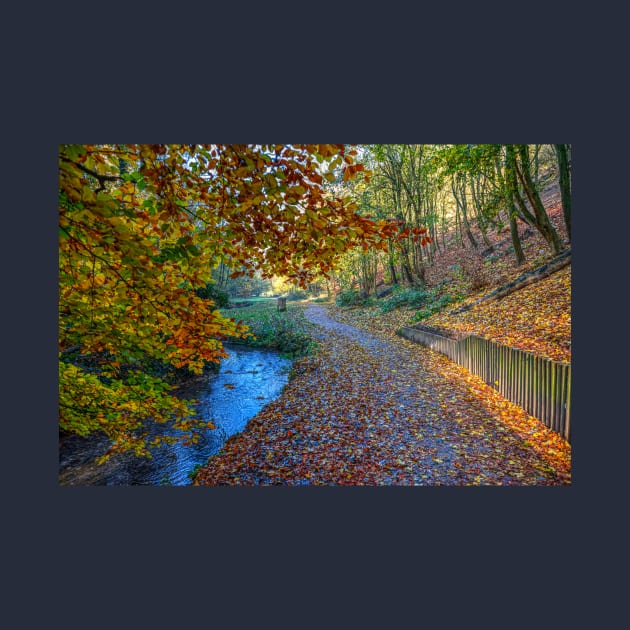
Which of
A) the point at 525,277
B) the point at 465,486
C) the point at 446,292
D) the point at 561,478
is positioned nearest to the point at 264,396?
the point at 465,486

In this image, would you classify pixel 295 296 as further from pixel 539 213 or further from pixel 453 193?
pixel 539 213

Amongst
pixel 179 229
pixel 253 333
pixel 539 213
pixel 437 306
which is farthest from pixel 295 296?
pixel 179 229

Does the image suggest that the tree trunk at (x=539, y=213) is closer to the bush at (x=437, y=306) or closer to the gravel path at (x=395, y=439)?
the bush at (x=437, y=306)

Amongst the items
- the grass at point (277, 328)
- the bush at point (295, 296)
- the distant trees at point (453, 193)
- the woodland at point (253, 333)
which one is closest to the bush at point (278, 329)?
the grass at point (277, 328)

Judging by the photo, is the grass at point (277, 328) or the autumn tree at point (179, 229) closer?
the autumn tree at point (179, 229)

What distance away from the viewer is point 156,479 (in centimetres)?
361

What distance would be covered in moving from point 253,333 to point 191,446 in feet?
7.32

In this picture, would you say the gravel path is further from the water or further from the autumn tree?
the autumn tree

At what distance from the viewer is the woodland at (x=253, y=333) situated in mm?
1624

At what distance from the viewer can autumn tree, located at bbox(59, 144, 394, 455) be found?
1531 millimetres

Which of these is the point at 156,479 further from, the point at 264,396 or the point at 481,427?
the point at 481,427

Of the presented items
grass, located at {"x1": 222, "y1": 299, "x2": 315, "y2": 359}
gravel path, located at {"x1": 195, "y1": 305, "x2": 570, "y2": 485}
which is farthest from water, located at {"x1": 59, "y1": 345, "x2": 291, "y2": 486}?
grass, located at {"x1": 222, "y1": 299, "x2": 315, "y2": 359}

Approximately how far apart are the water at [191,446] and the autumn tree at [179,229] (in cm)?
168

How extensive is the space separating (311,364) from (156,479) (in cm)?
412
